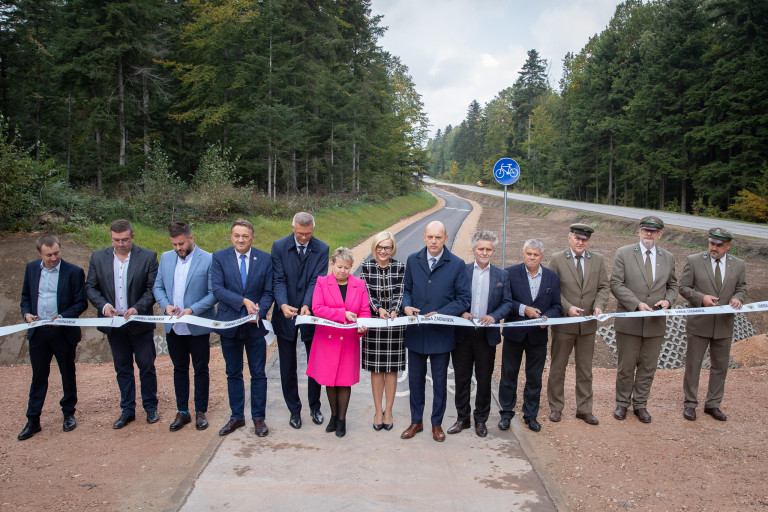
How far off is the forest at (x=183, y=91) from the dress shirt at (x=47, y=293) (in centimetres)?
1533

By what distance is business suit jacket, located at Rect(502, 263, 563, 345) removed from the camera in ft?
17.5

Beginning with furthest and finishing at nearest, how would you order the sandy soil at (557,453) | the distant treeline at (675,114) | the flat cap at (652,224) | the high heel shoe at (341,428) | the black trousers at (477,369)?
the distant treeline at (675,114) < the flat cap at (652,224) < the black trousers at (477,369) < the high heel shoe at (341,428) < the sandy soil at (557,453)

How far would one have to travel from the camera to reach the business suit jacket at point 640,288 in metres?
5.54

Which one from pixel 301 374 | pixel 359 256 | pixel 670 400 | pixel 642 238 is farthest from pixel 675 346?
pixel 359 256

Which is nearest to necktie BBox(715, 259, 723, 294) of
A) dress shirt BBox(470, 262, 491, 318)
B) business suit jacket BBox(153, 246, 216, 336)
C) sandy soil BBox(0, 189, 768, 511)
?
sandy soil BBox(0, 189, 768, 511)

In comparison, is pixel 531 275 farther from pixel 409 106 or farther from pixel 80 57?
pixel 409 106

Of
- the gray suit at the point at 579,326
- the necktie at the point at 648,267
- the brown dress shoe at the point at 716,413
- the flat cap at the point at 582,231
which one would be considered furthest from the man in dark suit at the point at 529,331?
the brown dress shoe at the point at 716,413

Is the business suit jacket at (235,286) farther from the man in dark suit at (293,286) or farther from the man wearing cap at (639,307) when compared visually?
the man wearing cap at (639,307)

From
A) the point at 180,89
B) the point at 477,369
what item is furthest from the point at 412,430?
the point at 180,89

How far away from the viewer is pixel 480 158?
105 m

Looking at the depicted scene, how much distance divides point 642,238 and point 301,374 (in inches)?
194

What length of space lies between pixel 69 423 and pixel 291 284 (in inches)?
111

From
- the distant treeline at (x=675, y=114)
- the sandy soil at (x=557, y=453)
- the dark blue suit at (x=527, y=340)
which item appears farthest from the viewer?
the distant treeline at (x=675, y=114)

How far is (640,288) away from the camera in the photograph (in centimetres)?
560
